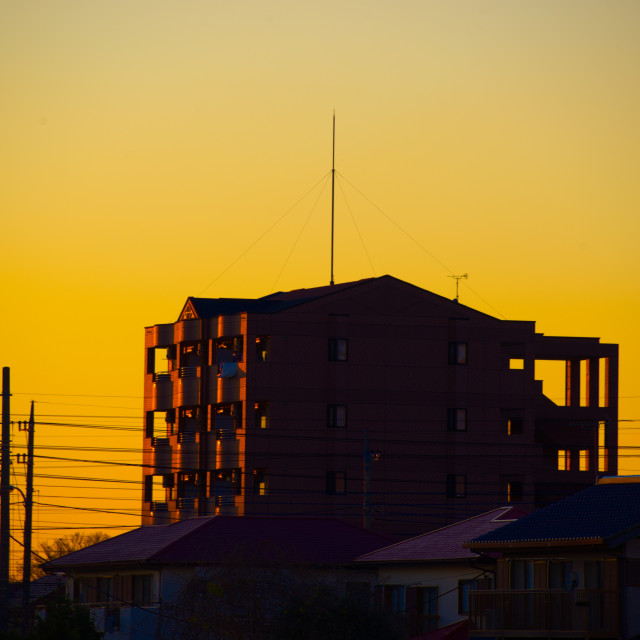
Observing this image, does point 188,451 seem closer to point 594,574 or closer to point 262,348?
point 262,348

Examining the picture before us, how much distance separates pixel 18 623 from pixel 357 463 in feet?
122

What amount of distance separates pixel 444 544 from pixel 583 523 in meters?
9.79

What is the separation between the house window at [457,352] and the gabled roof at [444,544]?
38.6m

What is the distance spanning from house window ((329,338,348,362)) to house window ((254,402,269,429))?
189 inches

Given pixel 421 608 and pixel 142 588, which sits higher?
pixel 142 588

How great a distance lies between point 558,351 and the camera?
3984 inches

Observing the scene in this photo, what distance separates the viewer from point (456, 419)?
97.1 m

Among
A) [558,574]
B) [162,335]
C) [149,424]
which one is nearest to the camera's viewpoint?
[558,574]

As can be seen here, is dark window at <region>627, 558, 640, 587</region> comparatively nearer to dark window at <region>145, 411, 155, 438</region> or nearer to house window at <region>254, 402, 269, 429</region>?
house window at <region>254, 402, 269, 429</region>

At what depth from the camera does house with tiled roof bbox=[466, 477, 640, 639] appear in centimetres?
4544

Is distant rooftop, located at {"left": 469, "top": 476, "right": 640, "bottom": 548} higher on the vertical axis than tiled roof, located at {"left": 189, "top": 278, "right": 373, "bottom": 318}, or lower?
lower

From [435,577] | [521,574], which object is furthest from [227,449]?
[521,574]

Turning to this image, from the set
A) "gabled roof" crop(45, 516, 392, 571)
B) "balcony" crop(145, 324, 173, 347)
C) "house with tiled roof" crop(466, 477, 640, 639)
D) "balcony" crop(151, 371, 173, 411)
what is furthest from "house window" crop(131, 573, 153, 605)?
"balcony" crop(145, 324, 173, 347)

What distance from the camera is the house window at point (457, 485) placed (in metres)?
95.9
